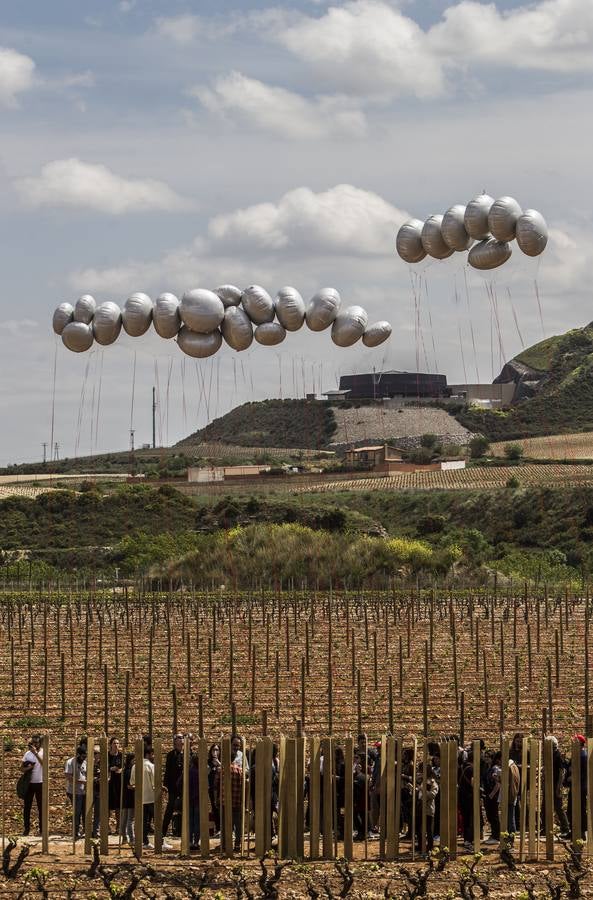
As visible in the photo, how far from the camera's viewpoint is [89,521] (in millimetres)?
51281

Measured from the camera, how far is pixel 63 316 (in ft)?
63.5

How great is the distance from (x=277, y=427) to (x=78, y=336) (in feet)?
255

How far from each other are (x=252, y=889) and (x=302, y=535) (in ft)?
104

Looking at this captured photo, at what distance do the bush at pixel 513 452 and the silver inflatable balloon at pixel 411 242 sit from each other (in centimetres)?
4967

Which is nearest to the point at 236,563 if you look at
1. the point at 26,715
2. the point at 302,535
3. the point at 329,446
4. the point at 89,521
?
the point at 302,535

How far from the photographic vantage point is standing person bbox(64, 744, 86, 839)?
12.2 meters

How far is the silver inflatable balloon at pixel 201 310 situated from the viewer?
18.5 meters

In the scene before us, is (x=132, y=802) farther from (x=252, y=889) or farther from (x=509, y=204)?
(x=509, y=204)

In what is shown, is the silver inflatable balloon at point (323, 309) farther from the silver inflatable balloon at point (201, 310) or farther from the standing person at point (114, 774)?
the standing person at point (114, 774)

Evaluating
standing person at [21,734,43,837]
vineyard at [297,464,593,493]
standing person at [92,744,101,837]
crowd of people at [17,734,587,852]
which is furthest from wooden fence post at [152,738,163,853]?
vineyard at [297,464,593,493]

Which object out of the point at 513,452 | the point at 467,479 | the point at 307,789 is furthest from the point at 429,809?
the point at 513,452

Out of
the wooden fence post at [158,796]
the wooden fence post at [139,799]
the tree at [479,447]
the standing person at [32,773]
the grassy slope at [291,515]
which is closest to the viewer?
the wooden fence post at [139,799]

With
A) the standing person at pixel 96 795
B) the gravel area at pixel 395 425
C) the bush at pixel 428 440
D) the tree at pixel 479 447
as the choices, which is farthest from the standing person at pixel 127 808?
the gravel area at pixel 395 425

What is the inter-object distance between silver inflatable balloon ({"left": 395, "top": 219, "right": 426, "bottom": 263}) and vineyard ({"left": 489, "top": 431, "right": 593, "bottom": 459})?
1867 inches
